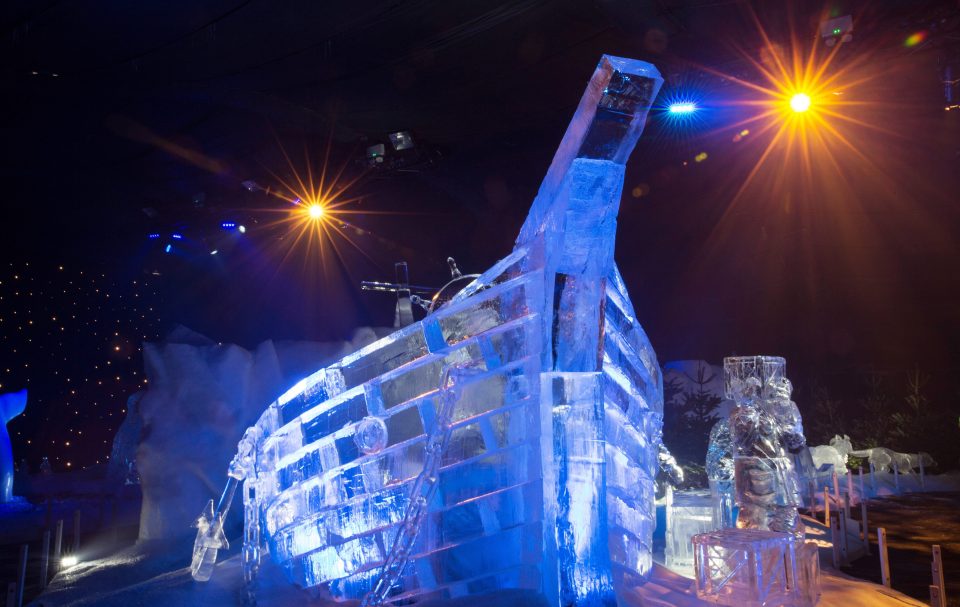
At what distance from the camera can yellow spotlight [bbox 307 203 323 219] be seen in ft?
37.1

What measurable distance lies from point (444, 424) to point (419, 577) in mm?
692

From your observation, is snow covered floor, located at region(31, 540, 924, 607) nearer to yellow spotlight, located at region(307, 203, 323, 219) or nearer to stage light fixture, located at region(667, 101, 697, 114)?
stage light fixture, located at region(667, 101, 697, 114)

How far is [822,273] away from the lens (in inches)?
596

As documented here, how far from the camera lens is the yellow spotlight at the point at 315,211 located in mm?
11295

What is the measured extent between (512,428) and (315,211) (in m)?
9.16

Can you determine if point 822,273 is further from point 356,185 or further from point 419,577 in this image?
point 419,577

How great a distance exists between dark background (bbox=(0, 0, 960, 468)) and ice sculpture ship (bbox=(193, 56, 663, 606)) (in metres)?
4.22

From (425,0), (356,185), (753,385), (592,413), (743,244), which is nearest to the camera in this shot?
(592,413)

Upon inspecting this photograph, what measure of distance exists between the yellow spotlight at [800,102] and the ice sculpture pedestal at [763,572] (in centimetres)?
612

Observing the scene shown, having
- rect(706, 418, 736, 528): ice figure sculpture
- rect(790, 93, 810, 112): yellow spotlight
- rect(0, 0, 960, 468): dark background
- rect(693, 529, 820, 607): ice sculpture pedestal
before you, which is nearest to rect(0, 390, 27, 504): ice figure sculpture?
rect(0, 0, 960, 468): dark background

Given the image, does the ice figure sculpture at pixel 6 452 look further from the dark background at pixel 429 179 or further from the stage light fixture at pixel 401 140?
the stage light fixture at pixel 401 140

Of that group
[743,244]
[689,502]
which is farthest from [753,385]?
[743,244]

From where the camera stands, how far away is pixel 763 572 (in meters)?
3.19

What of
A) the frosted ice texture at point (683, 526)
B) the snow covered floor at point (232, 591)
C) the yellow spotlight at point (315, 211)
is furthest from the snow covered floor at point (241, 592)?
the yellow spotlight at point (315, 211)
